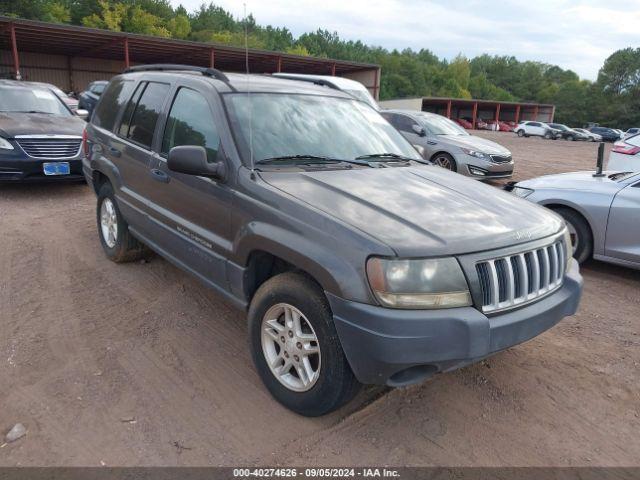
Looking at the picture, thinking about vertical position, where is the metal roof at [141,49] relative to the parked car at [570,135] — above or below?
above

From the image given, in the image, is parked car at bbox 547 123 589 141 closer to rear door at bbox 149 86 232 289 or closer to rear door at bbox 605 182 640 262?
rear door at bbox 605 182 640 262

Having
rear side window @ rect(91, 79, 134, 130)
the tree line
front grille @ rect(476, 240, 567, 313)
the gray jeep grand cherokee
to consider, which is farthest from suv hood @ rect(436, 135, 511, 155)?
the tree line

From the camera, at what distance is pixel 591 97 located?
84812 mm

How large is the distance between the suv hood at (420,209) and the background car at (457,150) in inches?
268

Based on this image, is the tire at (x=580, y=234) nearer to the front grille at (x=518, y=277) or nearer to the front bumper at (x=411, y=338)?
the front grille at (x=518, y=277)

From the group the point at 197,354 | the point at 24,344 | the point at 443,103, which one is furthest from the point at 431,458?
the point at 443,103

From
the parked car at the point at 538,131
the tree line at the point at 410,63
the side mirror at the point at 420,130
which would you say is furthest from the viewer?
the tree line at the point at 410,63

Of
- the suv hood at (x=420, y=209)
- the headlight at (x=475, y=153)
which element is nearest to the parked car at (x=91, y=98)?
the headlight at (x=475, y=153)

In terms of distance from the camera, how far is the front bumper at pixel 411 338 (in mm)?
2266

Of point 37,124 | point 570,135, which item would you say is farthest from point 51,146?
point 570,135

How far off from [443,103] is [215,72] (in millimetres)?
54397

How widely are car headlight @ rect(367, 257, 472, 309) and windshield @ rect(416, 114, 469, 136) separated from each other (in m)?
9.04

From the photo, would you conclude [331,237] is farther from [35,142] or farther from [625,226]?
[35,142]

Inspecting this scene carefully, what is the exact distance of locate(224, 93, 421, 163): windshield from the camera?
3250mm
